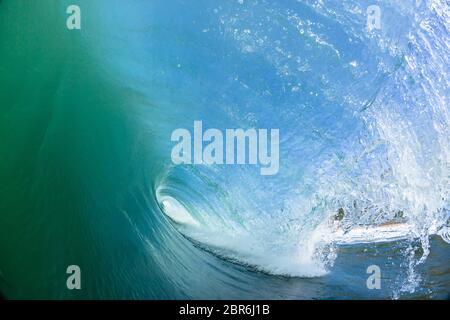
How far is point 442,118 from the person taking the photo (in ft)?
7.33

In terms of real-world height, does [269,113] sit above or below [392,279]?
above

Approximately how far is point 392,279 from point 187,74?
1.18 meters

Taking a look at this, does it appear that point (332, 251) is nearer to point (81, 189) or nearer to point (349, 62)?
point (349, 62)

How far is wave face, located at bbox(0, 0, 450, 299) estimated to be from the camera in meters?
2.21

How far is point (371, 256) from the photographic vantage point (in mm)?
2271

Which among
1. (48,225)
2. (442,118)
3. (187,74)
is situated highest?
(187,74)

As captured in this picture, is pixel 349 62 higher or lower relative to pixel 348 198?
higher

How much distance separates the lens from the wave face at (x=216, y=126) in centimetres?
221

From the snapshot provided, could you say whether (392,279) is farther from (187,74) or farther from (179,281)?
(187,74)

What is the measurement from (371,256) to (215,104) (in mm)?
898

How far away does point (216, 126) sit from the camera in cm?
219
